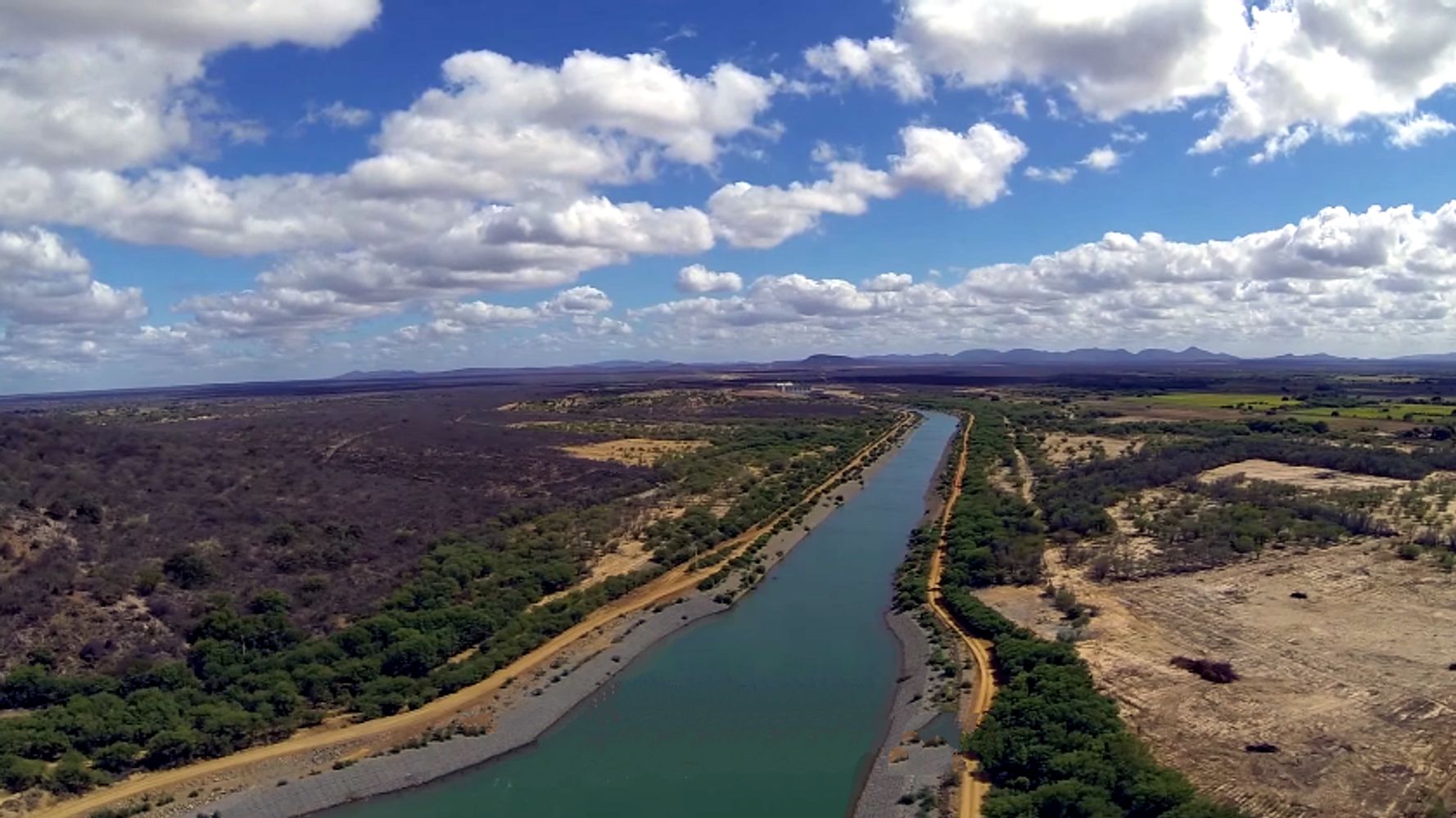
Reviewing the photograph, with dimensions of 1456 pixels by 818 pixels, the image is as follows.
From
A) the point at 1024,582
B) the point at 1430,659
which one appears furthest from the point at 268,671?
the point at 1430,659

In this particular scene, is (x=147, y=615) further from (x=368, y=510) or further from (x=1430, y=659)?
(x=1430, y=659)

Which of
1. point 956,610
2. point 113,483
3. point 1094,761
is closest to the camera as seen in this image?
point 1094,761

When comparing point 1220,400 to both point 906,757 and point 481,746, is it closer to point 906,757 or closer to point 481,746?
point 906,757

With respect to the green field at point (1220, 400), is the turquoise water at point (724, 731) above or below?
below

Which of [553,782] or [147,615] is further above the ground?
[147,615]

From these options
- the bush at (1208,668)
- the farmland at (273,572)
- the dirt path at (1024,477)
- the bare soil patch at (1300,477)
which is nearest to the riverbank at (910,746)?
the bush at (1208,668)

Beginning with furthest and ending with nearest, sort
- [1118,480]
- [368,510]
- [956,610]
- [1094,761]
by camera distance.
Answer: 1. [1118,480]
2. [368,510]
3. [956,610]
4. [1094,761]

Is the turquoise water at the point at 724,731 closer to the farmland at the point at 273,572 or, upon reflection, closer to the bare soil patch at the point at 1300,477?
the farmland at the point at 273,572
